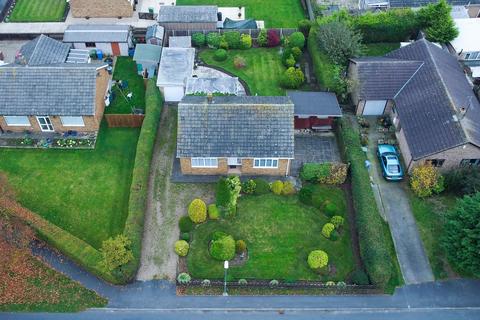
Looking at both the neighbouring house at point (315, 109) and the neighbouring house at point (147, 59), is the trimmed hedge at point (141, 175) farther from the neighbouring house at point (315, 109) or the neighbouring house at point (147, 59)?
the neighbouring house at point (315, 109)

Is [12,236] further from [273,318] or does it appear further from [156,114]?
[273,318]

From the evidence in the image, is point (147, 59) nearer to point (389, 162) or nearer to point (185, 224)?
point (185, 224)

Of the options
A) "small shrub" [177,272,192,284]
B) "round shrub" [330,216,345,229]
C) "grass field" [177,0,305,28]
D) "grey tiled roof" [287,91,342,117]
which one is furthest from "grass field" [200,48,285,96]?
"small shrub" [177,272,192,284]

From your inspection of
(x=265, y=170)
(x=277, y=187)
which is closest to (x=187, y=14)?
(x=265, y=170)

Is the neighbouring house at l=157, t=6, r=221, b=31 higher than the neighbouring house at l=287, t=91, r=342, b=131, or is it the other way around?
the neighbouring house at l=157, t=6, r=221, b=31

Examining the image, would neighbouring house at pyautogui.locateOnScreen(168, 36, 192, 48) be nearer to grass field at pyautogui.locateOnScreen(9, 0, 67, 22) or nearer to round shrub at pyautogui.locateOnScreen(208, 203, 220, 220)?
grass field at pyautogui.locateOnScreen(9, 0, 67, 22)
